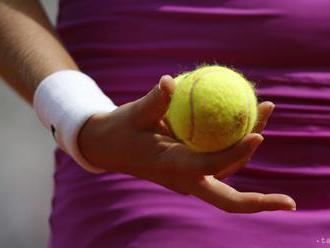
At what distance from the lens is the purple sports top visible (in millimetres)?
1064

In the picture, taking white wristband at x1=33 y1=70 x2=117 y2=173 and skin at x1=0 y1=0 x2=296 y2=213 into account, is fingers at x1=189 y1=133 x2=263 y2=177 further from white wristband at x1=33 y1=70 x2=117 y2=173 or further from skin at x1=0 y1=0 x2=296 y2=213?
white wristband at x1=33 y1=70 x2=117 y2=173

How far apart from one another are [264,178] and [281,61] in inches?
5.5

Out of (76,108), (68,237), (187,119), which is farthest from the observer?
(68,237)

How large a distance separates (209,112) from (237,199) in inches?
3.6

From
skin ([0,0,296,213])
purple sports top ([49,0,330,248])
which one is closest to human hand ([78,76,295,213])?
skin ([0,0,296,213])

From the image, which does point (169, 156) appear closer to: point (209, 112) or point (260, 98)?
point (209, 112)

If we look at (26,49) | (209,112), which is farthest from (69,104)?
(209,112)

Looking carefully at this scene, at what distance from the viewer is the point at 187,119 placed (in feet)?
2.89

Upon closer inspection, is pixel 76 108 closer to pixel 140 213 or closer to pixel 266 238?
pixel 140 213

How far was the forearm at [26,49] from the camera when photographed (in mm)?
1085

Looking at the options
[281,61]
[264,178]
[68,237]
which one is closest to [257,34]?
[281,61]

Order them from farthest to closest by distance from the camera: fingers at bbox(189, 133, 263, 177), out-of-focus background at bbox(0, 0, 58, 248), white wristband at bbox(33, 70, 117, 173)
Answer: out-of-focus background at bbox(0, 0, 58, 248)
white wristband at bbox(33, 70, 117, 173)
fingers at bbox(189, 133, 263, 177)

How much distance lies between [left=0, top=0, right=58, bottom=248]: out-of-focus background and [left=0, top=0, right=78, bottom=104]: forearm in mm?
1771

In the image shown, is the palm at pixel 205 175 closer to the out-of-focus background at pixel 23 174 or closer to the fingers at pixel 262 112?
the fingers at pixel 262 112
